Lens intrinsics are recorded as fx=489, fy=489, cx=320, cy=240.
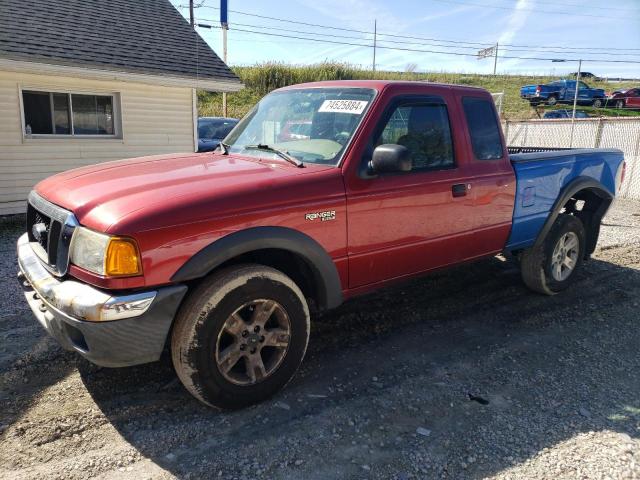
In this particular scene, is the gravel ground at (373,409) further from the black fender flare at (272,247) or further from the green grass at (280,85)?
the green grass at (280,85)

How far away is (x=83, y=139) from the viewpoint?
965cm

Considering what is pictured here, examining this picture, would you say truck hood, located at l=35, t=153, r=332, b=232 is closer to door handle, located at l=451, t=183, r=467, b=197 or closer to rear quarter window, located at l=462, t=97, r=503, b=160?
door handle, located at l=451, t=183, r=467, b=197

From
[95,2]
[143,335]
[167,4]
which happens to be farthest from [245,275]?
[167,4]

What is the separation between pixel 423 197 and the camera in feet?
12.0

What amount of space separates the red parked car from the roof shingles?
31709mm

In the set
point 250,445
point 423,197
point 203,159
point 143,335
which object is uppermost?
point 203,159

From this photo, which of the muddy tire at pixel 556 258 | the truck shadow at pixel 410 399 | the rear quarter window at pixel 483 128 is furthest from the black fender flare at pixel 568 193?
the rear quarter window at pixel 483 128

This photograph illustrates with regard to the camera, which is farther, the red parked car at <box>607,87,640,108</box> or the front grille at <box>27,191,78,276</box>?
the red parked car at <box>607,87,640,108</box>

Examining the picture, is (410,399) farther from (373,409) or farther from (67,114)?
(67,114)

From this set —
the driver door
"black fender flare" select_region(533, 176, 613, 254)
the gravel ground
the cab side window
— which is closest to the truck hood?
the driver door

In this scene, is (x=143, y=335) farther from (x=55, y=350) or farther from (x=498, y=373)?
(x=498, y=373)

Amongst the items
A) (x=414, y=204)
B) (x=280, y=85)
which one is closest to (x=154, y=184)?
(x=414, y=204)

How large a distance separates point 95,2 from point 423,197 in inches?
427

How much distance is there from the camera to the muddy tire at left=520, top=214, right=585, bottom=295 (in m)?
4.91
